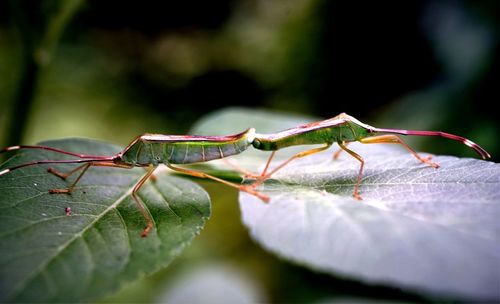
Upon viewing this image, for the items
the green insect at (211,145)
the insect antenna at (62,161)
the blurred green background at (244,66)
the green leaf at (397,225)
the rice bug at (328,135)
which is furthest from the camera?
the blurred green background at (244,66)

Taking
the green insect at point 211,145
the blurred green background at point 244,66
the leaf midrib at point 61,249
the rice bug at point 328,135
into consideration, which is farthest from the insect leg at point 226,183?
the blurred green background at point 244,66

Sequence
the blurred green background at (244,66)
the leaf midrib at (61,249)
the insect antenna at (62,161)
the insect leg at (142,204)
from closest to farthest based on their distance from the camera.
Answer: the leaf midrib at (61,249), the insect leg at (142,204), the insect antenna at (62,161), the blurred green background at (244,66)

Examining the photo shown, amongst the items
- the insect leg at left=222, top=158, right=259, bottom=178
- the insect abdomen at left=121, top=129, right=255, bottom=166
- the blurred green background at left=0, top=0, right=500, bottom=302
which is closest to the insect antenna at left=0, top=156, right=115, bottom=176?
the insect abdomen at left=121, top=129, right=255, bottom=166

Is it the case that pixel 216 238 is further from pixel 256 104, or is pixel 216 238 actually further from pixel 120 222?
pixel 120 222

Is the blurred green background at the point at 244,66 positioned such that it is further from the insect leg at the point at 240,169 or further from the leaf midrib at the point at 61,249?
the leaf midrib at the point at 61,249

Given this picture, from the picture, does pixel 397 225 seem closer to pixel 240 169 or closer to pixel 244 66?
pixel 240 169

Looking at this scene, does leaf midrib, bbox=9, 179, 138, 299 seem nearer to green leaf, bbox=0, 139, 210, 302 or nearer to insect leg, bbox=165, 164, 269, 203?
green leaf, bbox=0, 139, 210, 302

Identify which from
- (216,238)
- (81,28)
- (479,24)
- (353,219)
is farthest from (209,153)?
(81,28)

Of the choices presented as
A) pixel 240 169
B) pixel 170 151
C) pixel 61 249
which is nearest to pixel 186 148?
→ pixel 170 151
